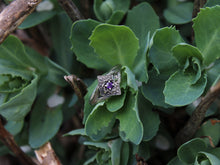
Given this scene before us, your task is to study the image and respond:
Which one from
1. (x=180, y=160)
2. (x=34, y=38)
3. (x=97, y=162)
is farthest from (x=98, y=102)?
(x=34, y=38)

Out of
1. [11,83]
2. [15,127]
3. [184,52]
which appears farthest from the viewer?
[15,127]

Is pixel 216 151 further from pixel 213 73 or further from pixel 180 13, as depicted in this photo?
pixel 180 13

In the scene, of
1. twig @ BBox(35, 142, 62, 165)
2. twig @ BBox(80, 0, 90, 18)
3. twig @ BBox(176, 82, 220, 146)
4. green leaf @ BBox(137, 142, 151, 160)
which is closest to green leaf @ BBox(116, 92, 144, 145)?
green leaf @ BBox(137, 142, 151, 160)

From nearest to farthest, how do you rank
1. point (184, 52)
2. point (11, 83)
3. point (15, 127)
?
1. point (184, 52)
2. point (11, 83)
3. point (15, 127)

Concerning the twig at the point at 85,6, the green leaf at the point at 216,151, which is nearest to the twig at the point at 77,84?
the twig at the point at 85,6

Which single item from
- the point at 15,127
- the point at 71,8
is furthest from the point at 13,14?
the point at 15,127

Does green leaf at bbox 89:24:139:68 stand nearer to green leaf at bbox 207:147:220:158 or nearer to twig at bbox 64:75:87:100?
twig at bbox 64:75:87:100

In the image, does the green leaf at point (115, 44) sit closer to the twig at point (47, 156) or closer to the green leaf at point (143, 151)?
the green leaf at point (143, 151)
